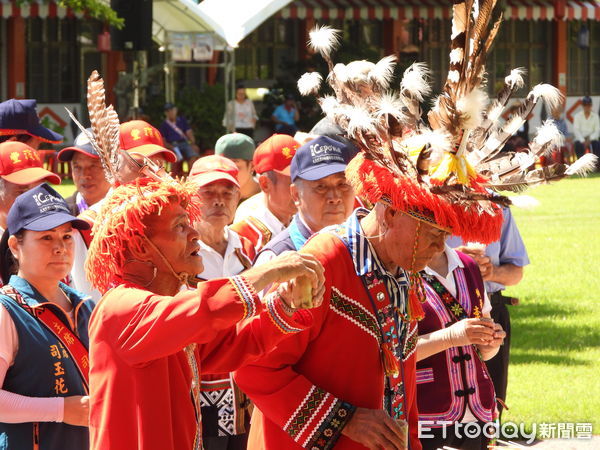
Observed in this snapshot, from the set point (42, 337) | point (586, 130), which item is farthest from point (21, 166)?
point (586, 130)

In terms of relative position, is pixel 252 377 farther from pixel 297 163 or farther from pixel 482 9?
pixel 297 163

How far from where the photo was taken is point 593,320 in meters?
11.1

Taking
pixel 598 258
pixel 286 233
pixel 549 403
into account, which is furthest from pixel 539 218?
pixel 286 233

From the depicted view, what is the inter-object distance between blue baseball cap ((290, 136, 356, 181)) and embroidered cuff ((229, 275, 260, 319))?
2.06 metres

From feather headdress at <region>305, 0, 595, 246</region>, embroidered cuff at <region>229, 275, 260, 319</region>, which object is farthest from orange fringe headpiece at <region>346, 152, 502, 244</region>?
embroidered cuff at <region>229, 275, 260, 319</region>

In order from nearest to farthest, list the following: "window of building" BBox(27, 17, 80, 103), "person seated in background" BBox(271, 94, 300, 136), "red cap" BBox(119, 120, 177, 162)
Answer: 1. "red cap" BBox(119, 120, 177, 162)
2. "person seated in background" BBox(271, 94, 300, 136)
3. "window of building" BBox(27, 17, 80, 103)

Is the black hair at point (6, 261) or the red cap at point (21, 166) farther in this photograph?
the red cap at point (21, 166)

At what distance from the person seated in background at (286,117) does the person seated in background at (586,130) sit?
8025 millimetres

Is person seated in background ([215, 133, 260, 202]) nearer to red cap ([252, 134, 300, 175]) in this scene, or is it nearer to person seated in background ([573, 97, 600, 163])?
red cap ([252, 134, 300, 175])

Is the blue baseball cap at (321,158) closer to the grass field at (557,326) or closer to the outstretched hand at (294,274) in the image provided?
the grass field at (557,326)

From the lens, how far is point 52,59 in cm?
2817

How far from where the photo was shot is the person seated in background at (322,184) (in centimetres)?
511

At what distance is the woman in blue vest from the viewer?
4145 millimetres

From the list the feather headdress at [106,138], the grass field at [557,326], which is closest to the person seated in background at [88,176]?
the feather headdress at [106,138]
